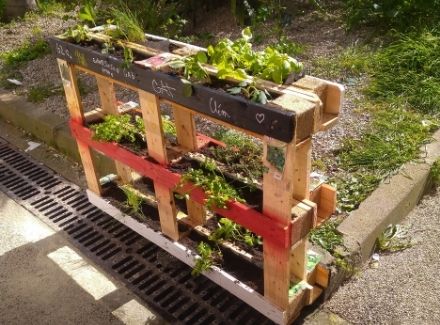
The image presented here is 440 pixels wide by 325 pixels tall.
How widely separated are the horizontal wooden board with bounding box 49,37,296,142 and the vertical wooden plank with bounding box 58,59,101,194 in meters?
0.12

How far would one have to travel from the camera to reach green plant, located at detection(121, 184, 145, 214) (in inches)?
137

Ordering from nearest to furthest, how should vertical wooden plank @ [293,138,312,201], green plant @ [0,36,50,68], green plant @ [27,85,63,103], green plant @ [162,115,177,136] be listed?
1. vertical wooden plank @ [293,138,312,201]
2. green plant @ [162,115,177,136]
3. green plant @ [27,85,63,103]
4. green plant @ [0,36,50,68]

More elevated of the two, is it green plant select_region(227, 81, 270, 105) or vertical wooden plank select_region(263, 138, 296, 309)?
green plant select_region(227, 81, 270, 105)

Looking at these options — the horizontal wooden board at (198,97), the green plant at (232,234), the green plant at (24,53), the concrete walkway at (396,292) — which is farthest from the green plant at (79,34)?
the green plant at (24,53)

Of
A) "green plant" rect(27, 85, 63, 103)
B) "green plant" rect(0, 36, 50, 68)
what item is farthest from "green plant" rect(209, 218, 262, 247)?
"green plant" rect(0, 36, 50, 68)

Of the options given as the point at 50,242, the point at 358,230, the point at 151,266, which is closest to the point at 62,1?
the point at 50,242

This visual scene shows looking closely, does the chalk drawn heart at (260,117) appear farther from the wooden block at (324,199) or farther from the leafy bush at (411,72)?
the leafy bush at (411,72)

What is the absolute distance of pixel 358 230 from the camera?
3.22 metres

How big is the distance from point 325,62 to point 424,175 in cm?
198

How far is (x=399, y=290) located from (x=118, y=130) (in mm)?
2043

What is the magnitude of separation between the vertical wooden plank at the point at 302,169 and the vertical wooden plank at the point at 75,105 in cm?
166

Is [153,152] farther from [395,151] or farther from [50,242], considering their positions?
[395,151]

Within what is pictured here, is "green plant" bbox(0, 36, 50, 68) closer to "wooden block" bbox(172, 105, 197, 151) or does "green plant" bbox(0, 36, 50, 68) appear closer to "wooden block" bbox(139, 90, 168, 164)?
"wooden block" bbox(172, 105, 197, 151)

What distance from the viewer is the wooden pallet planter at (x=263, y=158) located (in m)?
2.27
